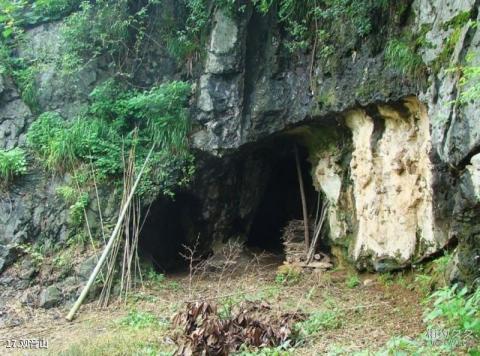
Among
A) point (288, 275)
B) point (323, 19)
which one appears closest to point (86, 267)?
point (288, 275)

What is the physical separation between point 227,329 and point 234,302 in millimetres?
1334

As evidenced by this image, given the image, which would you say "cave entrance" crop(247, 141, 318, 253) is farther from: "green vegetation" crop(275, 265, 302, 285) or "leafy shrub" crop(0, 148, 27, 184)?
"leafy shrub" crop(0, 148, 27, 184)

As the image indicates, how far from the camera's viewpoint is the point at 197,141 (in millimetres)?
8414

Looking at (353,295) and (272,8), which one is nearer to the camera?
(353,295)

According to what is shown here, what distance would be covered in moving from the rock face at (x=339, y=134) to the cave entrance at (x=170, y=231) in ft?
0.72

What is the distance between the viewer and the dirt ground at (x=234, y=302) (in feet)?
17.6

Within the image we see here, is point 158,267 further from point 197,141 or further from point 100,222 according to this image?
point 197,141

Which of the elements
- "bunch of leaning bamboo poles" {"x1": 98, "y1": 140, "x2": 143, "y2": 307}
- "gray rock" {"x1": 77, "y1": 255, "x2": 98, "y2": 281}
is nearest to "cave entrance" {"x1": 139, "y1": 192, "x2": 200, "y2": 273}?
"bunch of leaning bamboo poles" {"x1": 98, "y1": 140, "x2": 143, "y2": 307}

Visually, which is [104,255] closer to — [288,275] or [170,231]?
[170,231]

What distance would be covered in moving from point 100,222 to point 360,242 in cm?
386

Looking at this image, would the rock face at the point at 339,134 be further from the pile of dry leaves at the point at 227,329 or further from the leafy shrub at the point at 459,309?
the pile of dry leaves at the point at 227,329

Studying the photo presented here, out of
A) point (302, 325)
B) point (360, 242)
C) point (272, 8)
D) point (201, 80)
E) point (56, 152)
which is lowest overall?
point (302, 325)

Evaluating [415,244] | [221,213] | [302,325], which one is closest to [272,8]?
[221,213]

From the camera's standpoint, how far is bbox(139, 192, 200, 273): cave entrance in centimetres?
912
